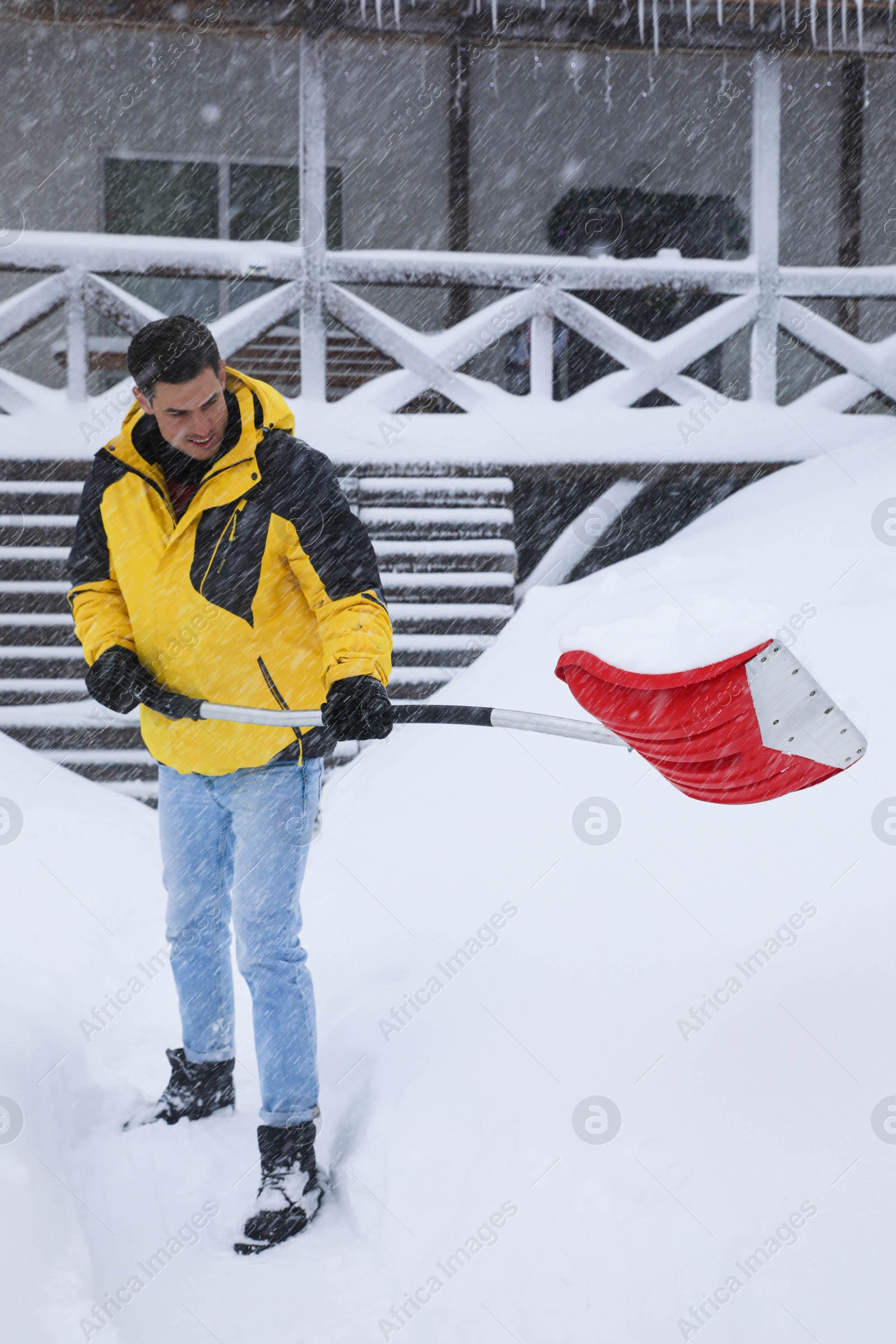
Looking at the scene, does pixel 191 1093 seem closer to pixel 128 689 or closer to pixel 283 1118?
pixel 283 1118

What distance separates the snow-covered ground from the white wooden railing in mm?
3201

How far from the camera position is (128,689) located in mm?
2395

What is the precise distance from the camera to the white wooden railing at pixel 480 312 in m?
6.14

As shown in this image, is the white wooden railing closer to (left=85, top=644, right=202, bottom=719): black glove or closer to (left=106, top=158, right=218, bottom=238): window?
(left=106, top=158, right=218, bottom=238): window

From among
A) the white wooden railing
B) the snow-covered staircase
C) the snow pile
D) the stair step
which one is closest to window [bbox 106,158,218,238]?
the white wooden railing

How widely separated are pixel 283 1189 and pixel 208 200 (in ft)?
27.8

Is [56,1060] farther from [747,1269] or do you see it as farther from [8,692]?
[8,692]

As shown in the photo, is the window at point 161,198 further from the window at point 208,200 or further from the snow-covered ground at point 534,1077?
the snow-covered ground at point 534,1077

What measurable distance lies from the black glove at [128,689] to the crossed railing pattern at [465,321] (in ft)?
13.8

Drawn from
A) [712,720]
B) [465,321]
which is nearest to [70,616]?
[465,321]

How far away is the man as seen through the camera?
2.26m

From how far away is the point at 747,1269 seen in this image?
1.83 meters

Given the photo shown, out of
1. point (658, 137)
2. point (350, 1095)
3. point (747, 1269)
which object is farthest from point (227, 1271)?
point (658, 137)

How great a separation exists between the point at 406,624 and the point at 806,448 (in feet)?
9.29
